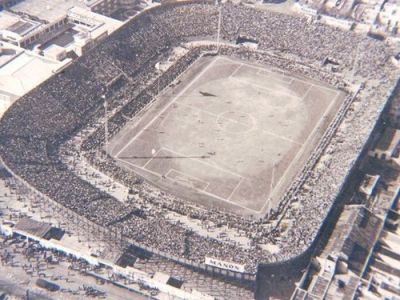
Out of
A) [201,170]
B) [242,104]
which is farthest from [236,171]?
[242,104]

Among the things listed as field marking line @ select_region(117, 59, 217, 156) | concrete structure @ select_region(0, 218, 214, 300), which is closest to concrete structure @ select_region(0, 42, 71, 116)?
field marking line @ select_region(117, 59, 217, 156)

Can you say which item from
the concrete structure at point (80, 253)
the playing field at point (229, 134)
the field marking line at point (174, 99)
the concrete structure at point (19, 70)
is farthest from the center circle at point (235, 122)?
the concrete structure at point (80, 253)

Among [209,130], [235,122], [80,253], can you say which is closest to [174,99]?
[209,130]

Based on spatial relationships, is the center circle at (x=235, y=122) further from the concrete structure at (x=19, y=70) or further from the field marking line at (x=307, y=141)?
the concrete structure at (x=19, y=70)

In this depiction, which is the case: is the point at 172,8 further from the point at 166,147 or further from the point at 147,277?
the point at 147,277

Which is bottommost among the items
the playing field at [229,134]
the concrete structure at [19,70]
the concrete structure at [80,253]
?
the concrete structure at [80,253]

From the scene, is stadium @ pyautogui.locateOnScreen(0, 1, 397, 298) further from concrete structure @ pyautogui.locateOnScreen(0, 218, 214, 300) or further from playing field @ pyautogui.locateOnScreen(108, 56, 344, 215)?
concrete structure @ pyautogui.locateOnScreen(0, 218, 214, 300)
